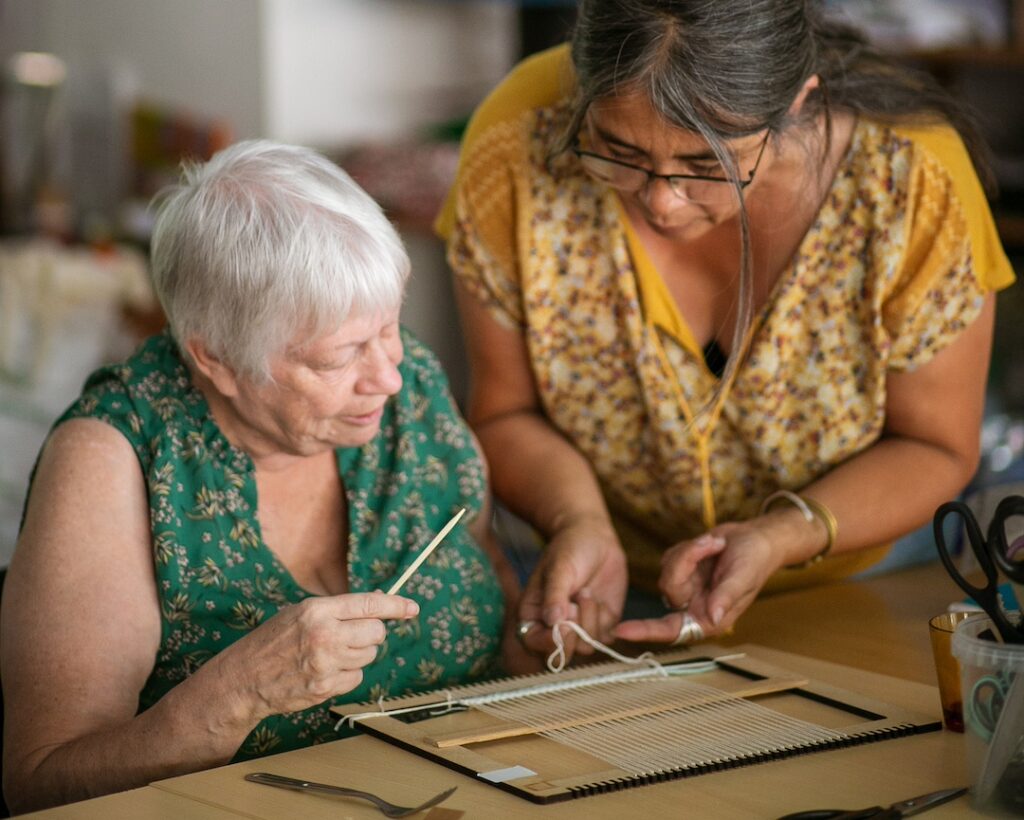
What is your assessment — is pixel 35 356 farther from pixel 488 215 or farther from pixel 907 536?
pixel 907 536

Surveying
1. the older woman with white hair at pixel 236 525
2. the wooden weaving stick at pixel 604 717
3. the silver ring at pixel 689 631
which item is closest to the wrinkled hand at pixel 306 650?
the older woman with white hair at pixel 236 525

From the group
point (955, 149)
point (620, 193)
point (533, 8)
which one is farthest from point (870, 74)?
point (533, 8)

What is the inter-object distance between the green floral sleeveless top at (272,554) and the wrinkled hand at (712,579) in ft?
0.73

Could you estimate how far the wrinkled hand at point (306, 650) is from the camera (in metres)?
1.31

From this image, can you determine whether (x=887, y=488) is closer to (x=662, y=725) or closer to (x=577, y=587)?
(x=577, y=587)

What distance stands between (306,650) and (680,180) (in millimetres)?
730

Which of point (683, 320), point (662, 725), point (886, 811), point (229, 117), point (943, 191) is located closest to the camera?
point (886, 811)

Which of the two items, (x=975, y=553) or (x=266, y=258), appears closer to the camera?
(x=975, y=553)

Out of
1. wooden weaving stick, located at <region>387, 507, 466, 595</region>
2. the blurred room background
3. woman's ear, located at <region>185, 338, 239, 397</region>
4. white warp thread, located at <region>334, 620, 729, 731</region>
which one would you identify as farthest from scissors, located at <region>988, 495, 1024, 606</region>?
the blurred room background

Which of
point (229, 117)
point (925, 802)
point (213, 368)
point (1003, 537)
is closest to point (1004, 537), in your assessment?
point (1003, 537)

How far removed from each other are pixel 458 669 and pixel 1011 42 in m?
3.15

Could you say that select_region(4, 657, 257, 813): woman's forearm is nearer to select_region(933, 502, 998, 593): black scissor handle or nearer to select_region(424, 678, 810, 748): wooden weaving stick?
select_region(424, 678, 810, 748): wooden weaving stick

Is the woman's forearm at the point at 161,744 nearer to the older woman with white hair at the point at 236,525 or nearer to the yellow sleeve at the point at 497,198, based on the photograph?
the older woman with white hair at the point at 236,525

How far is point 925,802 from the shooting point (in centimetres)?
116
